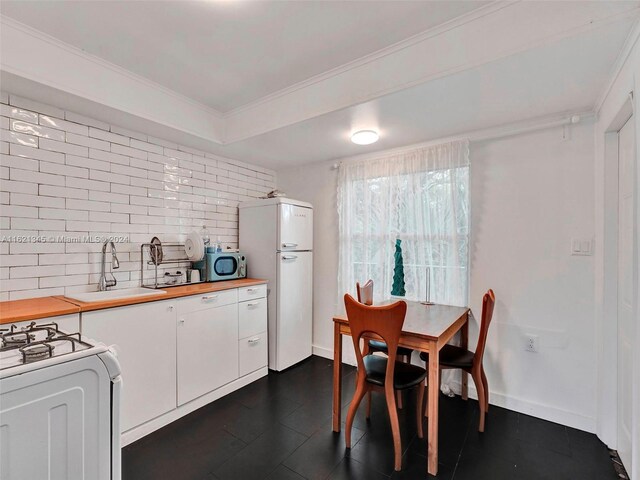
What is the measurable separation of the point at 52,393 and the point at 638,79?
264 centimetres

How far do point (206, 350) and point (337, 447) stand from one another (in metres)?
1.24

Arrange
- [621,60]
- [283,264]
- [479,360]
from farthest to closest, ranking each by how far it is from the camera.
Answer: [283,264] < [479,360] < [621,60]

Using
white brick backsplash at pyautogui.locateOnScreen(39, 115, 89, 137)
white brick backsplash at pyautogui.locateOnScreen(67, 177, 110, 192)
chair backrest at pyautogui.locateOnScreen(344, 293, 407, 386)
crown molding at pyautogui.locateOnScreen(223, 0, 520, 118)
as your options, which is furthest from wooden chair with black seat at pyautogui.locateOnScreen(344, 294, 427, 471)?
white brick backsplash at pyautogui.locateOnScreen(39, 115, 89, 137)

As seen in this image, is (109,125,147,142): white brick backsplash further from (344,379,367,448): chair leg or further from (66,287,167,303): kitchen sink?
(344,379,367,448): chair leg

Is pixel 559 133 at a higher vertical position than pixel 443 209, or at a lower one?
higher

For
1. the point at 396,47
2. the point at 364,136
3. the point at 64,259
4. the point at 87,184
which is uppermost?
the point at 396,47

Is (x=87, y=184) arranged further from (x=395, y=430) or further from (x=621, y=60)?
(x=621, y=60)

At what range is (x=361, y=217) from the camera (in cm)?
321

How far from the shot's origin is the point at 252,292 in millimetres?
2898

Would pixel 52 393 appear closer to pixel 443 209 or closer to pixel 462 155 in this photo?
pixel 443 209

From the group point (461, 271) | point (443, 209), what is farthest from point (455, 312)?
point (443, 209)

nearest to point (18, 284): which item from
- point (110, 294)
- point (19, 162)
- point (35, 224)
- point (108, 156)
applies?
point (35, 224)

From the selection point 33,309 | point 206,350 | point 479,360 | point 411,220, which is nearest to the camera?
point 33,309

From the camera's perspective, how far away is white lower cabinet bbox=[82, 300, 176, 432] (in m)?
1.87
